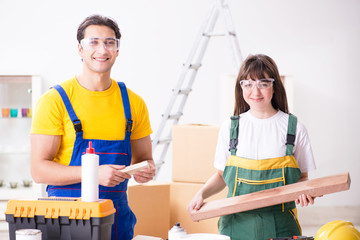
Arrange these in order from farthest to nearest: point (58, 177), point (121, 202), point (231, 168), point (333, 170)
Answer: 1. point (333, 170)
2. point (231, 168)
3. point (121, 202)
4. point (58, 177)

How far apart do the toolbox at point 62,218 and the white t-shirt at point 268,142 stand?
0.81 m

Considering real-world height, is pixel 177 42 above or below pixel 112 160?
above

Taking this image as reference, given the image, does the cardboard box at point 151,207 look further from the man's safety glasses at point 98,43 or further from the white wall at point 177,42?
the white wall at point 177,42

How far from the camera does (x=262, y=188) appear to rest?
214cm

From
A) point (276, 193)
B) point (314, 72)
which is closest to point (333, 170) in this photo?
point (314, 72)

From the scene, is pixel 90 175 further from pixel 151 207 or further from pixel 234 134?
pixel 151 207

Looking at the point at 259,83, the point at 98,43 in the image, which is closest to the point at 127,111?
the point at 98,43

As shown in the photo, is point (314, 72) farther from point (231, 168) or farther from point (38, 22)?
point (231, 168)

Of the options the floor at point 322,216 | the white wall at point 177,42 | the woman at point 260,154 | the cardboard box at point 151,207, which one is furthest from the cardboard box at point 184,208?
the white wall at point 177,42

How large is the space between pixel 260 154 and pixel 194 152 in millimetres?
1695

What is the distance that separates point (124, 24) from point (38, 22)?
1055mm

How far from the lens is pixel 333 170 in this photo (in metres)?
6.12

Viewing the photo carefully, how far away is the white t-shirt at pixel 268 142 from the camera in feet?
7.23

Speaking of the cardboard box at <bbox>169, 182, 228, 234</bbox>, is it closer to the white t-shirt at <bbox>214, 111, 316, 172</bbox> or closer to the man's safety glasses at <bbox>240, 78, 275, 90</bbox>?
the white t-shirt at <bbox>214, 111, 316, 172</bbox>
